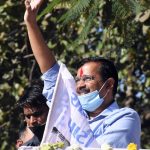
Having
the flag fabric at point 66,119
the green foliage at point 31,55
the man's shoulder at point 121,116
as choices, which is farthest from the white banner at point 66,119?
the green foliage at point 31,55

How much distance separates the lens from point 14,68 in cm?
740

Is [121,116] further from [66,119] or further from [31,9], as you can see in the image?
[31,9]

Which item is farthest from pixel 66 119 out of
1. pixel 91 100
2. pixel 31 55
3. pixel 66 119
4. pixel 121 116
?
pixel 31 55

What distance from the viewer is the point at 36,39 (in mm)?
3910

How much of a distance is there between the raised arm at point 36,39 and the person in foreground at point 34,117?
0.27m

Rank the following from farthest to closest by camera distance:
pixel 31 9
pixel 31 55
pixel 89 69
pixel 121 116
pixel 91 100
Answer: pixel 31 55
pixel 31 9
pixel 89 69
pixel 91 100
pixel 121 116

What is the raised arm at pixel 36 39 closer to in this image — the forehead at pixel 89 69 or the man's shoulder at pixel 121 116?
the forehead at pixel 89 69

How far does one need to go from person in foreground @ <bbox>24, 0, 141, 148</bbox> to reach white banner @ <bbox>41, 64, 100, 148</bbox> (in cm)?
5

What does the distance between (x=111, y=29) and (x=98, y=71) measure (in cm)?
39

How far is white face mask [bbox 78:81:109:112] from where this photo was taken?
11.8 feet

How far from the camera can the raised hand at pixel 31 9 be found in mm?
3822

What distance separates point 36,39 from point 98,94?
514 millimetres

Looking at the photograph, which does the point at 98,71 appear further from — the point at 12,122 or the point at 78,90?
the point at 12,122

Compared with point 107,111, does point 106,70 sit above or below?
above
